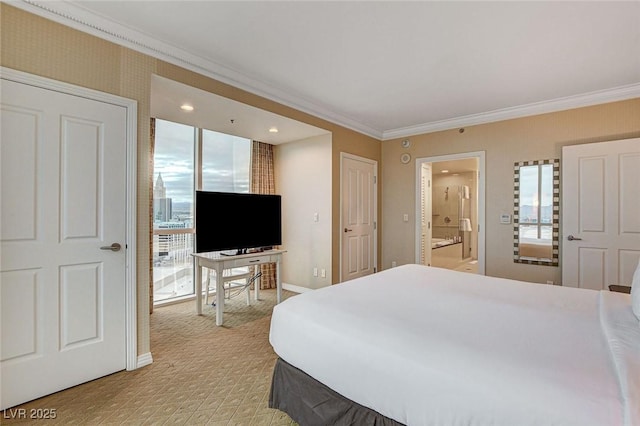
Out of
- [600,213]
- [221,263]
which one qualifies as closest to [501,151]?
[600,213]

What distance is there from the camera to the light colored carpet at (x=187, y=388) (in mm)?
1906

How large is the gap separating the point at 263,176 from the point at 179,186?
4.46ft

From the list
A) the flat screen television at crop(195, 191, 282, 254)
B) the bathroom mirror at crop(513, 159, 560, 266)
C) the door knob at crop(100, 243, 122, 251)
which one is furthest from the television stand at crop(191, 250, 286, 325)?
the bathroom mirror at crop(513, 159, 560, 266)

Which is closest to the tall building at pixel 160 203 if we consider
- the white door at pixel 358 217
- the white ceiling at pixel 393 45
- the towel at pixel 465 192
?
the white ceiling at pixel 393 45

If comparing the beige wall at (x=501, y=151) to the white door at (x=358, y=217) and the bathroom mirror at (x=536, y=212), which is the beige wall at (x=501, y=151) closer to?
the bathroom mirror at (x=536, y=212)

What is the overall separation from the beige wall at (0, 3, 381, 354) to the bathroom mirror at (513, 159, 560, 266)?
12.8 ft

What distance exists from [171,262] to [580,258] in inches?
211

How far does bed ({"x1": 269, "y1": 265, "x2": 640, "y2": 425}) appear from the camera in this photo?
1001 mm

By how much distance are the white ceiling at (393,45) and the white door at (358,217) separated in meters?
1.33

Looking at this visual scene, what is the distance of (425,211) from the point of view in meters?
5.35

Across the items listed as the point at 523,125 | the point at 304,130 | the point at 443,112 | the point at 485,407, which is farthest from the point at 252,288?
the point at 523,125

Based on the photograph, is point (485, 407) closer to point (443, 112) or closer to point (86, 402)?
point (86, 402)

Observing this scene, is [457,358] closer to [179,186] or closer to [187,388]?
[187,388]

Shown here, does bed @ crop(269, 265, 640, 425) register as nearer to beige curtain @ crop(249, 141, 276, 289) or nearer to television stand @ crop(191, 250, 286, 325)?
television stand @ crop(191, 250, 286, 325)
